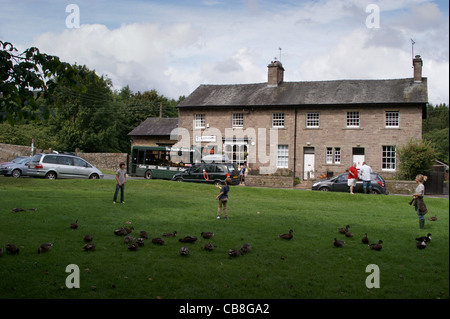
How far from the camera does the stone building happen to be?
38.4 meters

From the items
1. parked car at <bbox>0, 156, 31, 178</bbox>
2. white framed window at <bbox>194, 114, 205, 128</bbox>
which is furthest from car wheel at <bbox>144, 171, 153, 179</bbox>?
parked car at <bbox>0, 156, 31, 178</bbox>

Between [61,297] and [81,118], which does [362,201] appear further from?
[81,118]

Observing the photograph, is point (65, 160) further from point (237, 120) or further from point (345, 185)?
point (237, 120)

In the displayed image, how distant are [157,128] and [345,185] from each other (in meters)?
34.1

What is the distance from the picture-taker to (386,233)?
39.8 feet

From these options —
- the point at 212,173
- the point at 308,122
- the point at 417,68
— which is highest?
the point at 417,68

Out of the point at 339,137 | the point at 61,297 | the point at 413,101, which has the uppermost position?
the point at 413,101

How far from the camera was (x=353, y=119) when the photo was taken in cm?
3966

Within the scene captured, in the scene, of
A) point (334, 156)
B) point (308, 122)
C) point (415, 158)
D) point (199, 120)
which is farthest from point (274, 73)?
point (415, 158)

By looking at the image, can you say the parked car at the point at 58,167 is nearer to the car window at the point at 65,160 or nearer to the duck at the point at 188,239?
the car window at the point at 65,160

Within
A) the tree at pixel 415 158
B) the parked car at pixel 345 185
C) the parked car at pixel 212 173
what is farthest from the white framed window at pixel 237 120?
the parked car at pixel 345 185

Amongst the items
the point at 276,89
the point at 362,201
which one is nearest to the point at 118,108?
the point at 276,89

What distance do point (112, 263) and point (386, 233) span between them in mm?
7514

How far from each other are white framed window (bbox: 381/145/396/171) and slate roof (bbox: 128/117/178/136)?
85.7 ft
